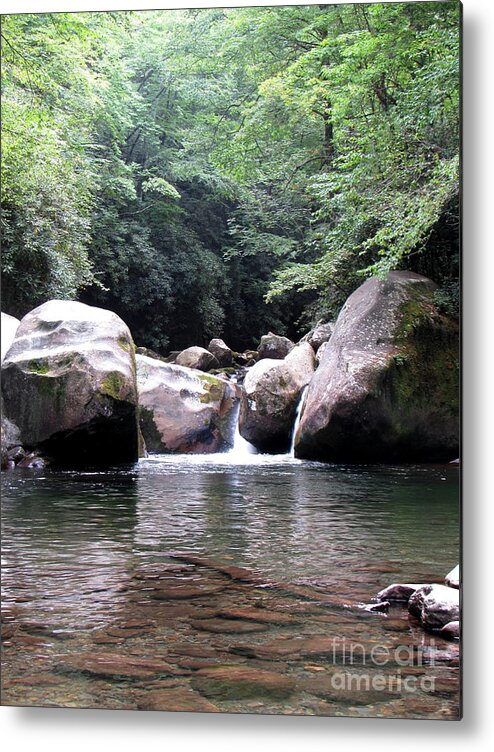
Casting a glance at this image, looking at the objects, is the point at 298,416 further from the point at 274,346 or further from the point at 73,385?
the point at 73,385

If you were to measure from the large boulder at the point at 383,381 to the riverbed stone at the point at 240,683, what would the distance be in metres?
1.55

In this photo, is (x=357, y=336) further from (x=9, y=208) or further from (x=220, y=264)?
(x=9, y=208)

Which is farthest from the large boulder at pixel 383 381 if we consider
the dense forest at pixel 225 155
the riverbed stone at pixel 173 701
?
the riverbed stone at pixel 173 701

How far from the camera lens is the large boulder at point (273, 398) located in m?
6.32

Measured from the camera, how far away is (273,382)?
7465mm

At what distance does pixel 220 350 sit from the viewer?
5195 mm

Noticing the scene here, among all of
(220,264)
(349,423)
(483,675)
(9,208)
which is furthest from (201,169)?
(483,675)

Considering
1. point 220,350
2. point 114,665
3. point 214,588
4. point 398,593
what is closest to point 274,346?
point 220,350

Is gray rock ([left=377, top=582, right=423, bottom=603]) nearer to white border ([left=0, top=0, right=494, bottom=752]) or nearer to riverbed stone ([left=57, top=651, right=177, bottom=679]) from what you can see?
white border ([left=0, top=0, right=494, bottom=752])

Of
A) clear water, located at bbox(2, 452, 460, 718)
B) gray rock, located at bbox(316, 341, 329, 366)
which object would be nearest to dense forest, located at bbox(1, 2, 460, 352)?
clear water, located at bbox(2, 452, 460, 718)

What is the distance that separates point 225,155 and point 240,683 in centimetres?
266

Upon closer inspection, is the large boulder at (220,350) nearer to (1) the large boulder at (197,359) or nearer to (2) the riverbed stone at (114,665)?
(1) the large boulder at (197,359)

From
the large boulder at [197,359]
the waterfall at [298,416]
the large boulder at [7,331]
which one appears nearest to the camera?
the large boulder at [7,331]

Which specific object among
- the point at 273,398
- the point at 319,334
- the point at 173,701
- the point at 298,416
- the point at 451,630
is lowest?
the point at 173,701
